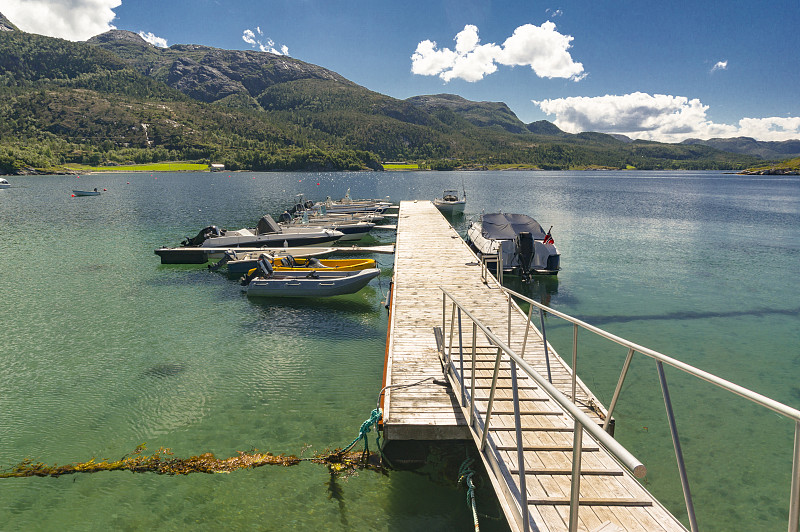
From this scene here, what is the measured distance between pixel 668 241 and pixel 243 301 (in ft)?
120

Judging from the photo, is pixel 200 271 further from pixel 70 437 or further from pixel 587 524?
pixel 587 524

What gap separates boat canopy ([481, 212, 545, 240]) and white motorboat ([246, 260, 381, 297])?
9.13m

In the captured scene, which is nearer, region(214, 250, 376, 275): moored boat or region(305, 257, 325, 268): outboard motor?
region(214, 250, 376, 275): moored boat

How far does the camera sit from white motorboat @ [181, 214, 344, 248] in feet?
94.9

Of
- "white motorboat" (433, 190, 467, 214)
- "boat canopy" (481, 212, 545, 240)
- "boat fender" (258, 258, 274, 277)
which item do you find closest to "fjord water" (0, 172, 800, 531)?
"boat fender" (258, 258, 274, 277)

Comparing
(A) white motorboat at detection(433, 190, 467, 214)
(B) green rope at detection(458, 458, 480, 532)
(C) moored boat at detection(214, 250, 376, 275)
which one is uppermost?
(A) white motorboat at detection(433, 190, 467, 214)

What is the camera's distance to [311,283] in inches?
768

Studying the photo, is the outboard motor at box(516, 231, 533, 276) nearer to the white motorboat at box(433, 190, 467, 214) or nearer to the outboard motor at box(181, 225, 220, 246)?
the outboard motor at box(181, 225, 220, 246)

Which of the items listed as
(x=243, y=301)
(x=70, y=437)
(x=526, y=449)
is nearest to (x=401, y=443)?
(x=526, y=449)

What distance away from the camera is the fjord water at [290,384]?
7879mm

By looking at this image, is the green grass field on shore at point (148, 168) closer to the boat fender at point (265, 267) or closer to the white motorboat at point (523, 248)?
the boat fender at point (265, 267)

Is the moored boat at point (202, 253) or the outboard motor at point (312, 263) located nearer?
the outboard motor at point (312, 263)

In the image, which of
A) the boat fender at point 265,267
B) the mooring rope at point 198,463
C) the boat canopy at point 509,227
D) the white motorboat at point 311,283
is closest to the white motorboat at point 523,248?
the boat canopy at point 509,227

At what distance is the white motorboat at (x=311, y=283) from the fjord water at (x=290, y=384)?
0.71 meters
